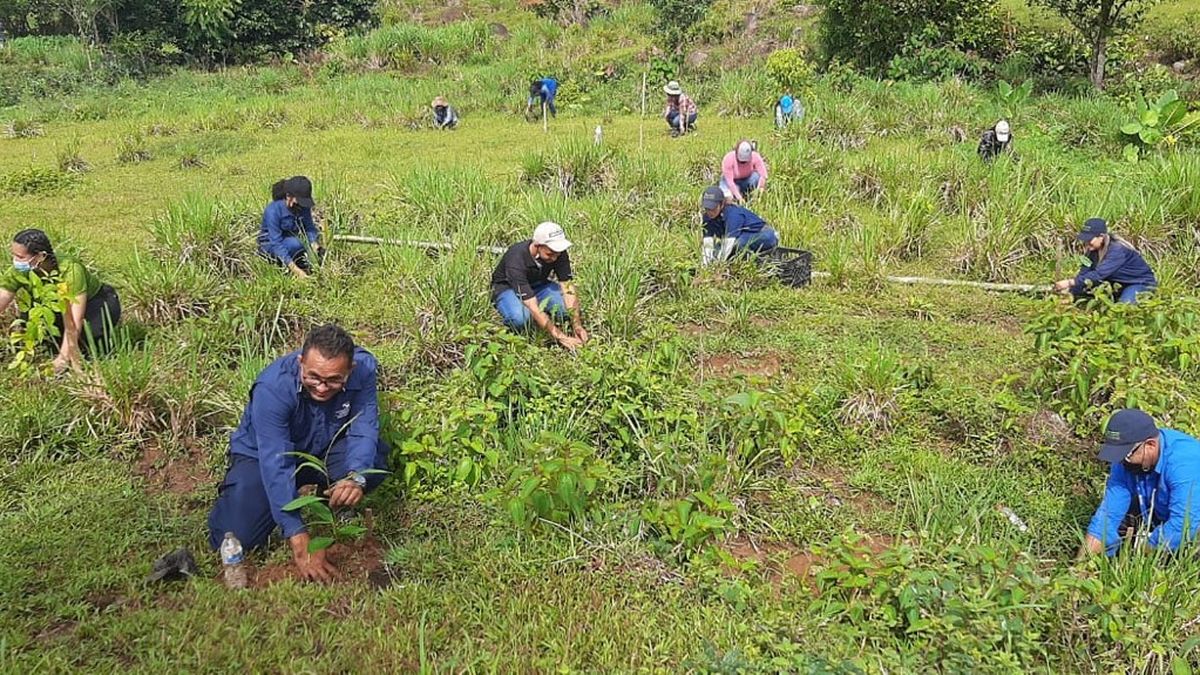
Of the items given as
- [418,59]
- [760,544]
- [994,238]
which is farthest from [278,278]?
[418,59]

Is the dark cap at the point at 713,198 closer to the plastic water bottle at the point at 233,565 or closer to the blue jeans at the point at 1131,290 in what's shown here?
the blue jeans at the point at 1131,290

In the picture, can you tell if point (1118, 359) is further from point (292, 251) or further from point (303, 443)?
point (292, 251)

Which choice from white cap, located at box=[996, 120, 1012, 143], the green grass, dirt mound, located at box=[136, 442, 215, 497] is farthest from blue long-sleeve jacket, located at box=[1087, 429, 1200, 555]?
white cap, located at box=[996, 120, 1012, 143]

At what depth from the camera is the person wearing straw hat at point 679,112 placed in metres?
11.9

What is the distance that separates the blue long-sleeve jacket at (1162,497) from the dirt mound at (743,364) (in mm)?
1966

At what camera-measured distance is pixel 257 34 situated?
841 inches

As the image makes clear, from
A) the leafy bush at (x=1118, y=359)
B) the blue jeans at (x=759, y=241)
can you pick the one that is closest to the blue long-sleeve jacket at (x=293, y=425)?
the leafy bush at (x=1118, y=359)

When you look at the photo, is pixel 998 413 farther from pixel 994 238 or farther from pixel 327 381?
pixel 327 381

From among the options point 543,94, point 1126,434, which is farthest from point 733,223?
point 543,94

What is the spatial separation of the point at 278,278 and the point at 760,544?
151 inches

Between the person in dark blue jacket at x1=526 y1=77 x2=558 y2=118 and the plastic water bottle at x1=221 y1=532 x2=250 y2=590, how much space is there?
441 inches

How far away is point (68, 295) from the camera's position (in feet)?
13.8

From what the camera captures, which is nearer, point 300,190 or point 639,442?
point 639,442

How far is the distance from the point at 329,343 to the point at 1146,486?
10.4ft
